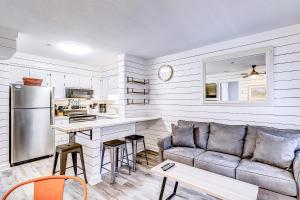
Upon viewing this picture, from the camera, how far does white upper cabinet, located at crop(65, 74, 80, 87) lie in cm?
468

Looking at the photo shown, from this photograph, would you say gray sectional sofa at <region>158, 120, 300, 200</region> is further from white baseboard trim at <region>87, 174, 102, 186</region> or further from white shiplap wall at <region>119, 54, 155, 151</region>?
white shiplap wall at <region>119, 54, 155, 151</region>

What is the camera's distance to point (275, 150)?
213cm

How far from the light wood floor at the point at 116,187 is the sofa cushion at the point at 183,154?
0.39m

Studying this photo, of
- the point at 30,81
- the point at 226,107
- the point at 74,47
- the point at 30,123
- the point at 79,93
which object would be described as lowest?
the point at 30,123

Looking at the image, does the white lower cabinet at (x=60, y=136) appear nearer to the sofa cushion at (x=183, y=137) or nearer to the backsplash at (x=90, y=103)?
the backsplash at (x=90, y=103)

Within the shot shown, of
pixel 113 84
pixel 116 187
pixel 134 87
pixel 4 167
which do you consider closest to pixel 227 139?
pixel 116 187

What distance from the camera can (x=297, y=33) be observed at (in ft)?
7.97

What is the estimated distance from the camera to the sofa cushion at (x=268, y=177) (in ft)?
5.86

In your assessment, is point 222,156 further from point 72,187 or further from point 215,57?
point 72,187

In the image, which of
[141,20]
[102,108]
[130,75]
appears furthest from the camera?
[102,108]

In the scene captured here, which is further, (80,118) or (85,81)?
(85,81)

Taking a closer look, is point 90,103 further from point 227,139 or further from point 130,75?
point 227,139

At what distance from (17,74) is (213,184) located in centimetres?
465

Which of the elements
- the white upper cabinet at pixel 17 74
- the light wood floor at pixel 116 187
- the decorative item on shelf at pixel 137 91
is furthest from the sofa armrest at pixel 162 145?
the white upper cabinet at pixel 17 74
